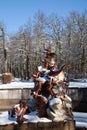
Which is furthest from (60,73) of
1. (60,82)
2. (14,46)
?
(14,46)

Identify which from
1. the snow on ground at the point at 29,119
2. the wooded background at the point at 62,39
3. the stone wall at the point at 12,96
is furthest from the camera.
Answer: the wooded background at the point at 62,39

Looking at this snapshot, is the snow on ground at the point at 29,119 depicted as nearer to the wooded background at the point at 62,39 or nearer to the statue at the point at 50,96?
the statue at the point at 50,96

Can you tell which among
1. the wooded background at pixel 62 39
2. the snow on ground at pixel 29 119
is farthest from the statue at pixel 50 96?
the wooded background at pixel 62 39

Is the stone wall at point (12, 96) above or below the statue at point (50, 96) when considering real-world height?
below

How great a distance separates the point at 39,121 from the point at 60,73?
199 centimetres

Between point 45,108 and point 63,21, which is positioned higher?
point 63,21

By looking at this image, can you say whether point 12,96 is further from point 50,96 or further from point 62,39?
point 62,39

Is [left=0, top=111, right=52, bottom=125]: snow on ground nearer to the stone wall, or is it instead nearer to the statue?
the statue

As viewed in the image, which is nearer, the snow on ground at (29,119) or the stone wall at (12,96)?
the snow on ground at (29,119)

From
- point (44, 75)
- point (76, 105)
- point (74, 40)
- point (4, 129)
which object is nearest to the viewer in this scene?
point (4, 129)

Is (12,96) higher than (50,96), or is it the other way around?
(50,96)

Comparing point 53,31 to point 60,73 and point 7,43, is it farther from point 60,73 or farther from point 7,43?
point 60,73

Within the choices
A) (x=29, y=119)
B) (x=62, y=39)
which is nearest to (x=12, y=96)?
(x=29, y=119)

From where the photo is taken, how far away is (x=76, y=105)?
58.3 ft
